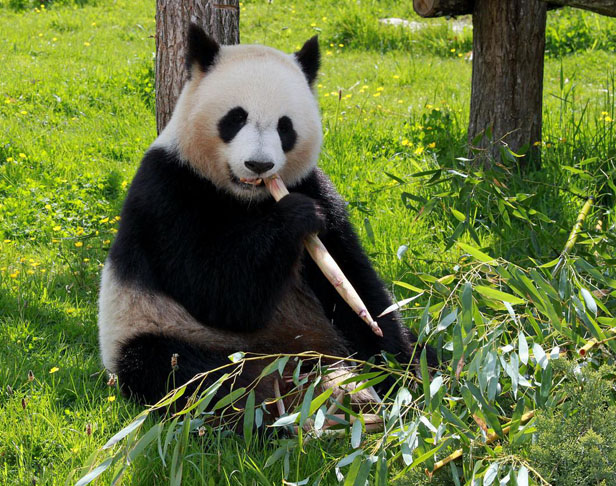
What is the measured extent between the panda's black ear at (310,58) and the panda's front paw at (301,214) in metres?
0.65

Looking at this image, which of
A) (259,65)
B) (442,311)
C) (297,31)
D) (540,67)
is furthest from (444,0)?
(297,31)

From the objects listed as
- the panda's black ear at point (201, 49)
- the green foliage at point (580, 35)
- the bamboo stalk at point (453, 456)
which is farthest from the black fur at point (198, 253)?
the green foliage at point (580, 35)

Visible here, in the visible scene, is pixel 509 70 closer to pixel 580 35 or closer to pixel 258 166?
pixel 258 166

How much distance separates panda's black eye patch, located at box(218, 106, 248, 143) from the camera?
2.98 meters

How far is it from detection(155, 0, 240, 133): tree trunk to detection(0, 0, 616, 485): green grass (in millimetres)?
1056

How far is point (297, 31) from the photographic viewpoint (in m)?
9.55

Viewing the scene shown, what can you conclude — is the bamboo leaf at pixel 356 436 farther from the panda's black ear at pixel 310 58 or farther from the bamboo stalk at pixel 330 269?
the panda's black ear at pixel 310 58

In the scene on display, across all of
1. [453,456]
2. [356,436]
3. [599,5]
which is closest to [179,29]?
[599,5]

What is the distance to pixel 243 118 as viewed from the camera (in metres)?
2.98

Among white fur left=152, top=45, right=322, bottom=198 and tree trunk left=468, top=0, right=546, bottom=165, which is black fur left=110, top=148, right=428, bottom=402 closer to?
white fur left=152, top=45, right=322, bottom=198

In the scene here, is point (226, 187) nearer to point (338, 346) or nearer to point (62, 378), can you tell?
point (338, 346)

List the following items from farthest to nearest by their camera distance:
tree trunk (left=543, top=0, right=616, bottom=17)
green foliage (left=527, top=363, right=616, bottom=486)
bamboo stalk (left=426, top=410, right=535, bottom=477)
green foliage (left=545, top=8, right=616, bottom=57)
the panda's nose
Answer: green foliage (left=545, top=8, right=616, bottom=57) → tree trunk (left=543, top=0, right=616, bottom=17) → the panda's nose → bamboo stalk (left=426, top=410, right=535, bottom=477) → green foliage (left=527, top=363, right=616, bottom=486)

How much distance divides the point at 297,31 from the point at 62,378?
7100mm

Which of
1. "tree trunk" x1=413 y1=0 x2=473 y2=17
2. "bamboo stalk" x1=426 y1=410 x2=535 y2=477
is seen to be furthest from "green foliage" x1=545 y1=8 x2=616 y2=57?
"bamboo stalk" x1=426 y1=410 x2=535 y2=477
